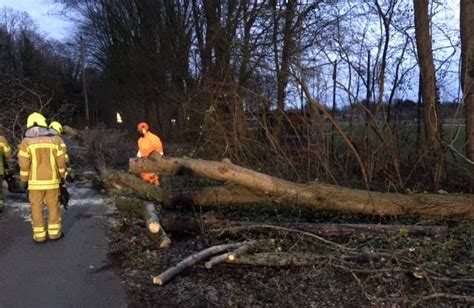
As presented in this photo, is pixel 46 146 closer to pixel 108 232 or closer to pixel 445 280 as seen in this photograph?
pixel 108 232

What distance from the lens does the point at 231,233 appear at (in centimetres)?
645

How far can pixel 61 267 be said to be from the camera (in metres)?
5.84

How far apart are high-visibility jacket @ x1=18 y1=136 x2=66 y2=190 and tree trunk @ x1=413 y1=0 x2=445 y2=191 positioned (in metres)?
6.50

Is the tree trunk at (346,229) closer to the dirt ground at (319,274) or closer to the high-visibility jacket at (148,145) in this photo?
the dirt ground at (319,274)

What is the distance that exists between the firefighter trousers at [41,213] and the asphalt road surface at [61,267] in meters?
0.15

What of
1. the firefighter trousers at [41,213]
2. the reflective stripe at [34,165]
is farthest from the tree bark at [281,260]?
the reflective stripe at [34,165]

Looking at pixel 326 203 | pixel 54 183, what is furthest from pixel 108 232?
pixel 326 203

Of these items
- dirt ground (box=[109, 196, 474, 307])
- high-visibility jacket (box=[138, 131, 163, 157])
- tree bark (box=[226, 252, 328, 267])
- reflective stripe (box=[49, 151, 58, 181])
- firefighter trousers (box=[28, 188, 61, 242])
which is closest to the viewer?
dirt ground (box=[109, 196, 474, 307])

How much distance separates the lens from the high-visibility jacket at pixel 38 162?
687cm

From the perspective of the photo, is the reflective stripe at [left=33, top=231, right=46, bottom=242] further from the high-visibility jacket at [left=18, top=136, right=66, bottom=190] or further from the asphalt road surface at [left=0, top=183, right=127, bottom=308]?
the high-visibility jacket at [left=18, top=136, right=66, bottom=190]

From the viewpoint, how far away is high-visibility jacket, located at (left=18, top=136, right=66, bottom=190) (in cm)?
687

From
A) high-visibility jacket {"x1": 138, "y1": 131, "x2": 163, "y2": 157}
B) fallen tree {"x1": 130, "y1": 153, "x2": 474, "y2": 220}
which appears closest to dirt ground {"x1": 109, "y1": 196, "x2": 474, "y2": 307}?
fallen tree {"x1": 130, "y1": 153, "x2": 474, "y2": 220}

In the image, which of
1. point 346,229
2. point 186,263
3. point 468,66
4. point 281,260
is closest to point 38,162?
point 186,263

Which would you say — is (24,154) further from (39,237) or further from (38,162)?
(39,237)
